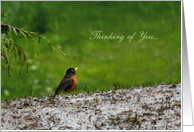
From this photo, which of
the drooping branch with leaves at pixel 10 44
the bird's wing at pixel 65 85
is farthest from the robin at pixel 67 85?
the drooping branch with leaves at pixel 10 44

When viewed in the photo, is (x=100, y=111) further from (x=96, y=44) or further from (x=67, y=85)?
(x=96, y=44)

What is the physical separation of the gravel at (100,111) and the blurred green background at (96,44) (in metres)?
2.01

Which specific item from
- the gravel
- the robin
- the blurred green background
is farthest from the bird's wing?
the blurred green background

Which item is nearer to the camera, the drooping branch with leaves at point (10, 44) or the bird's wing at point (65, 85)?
the drooping branch with leaves at point (10, 44)

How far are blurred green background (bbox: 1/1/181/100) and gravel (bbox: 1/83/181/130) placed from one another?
2010mm

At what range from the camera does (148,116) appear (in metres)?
4.03

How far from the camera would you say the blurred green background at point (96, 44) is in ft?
23.9

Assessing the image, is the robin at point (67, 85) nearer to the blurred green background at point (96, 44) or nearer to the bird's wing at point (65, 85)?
the bird's wing at point (65, 85)

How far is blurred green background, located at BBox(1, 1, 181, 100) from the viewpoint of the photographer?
287 inches

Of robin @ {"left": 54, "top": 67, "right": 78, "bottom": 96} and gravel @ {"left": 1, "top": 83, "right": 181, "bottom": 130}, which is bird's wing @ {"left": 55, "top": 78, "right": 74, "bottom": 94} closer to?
robin @ {"left": 54, "top": 67, "right": 78, "bottom": 96}

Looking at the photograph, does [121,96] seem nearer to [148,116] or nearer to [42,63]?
[148,116]

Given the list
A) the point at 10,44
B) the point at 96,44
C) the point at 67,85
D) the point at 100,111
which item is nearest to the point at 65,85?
the point at 67,85

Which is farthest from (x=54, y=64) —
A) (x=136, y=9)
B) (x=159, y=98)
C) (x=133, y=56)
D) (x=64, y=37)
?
(x=159, y=98)

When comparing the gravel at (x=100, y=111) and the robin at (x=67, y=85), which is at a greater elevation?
the robin at (x=67, y=85)
